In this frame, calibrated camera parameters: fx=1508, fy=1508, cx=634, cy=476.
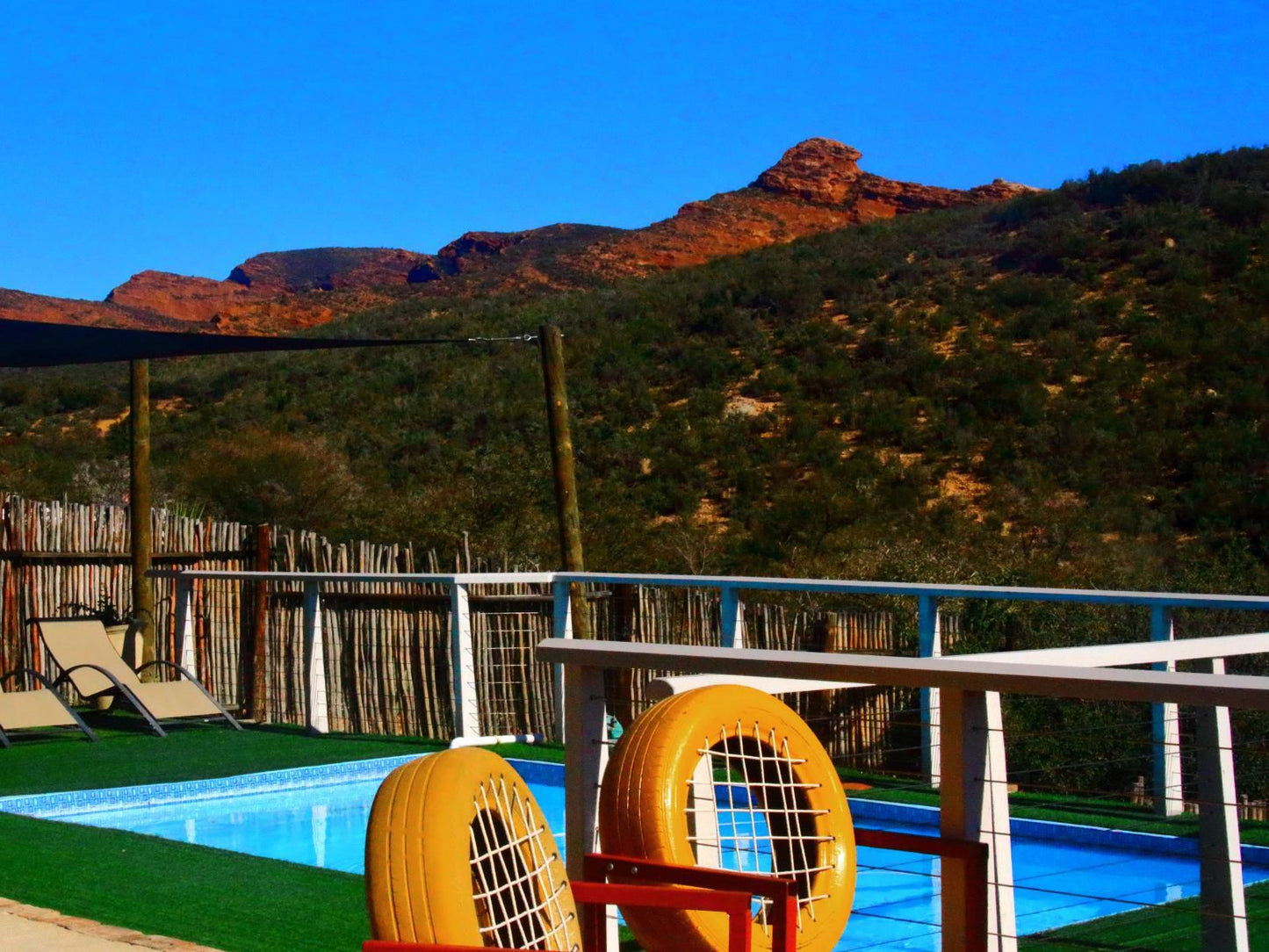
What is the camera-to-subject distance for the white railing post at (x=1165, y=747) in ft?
15.9

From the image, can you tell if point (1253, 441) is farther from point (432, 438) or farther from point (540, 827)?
point (540, 827)

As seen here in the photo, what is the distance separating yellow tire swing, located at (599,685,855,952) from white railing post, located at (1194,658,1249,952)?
0.65 meters

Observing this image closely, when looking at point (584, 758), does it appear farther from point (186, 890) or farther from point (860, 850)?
point (860, 850)

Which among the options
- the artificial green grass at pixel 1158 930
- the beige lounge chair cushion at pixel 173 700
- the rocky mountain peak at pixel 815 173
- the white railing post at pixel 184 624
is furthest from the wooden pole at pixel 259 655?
the rocky mountain peak at pixel 815 173

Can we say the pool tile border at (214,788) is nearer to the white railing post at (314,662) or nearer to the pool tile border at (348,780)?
the pool tile border at (348,780)

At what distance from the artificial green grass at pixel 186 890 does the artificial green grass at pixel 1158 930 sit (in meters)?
2.04

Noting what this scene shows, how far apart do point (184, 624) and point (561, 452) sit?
114 inches

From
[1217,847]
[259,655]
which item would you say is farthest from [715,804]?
[259,655]

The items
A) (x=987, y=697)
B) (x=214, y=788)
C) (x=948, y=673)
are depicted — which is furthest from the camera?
(x=214, y=788)

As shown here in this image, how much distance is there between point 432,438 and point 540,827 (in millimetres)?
24104

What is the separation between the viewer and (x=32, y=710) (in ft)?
28.2

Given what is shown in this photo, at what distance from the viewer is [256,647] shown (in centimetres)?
1107

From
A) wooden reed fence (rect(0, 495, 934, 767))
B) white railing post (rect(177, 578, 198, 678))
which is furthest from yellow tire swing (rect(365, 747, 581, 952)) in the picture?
white railing post (rect(177, 578, 198, 678))

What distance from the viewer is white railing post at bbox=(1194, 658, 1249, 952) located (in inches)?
106
